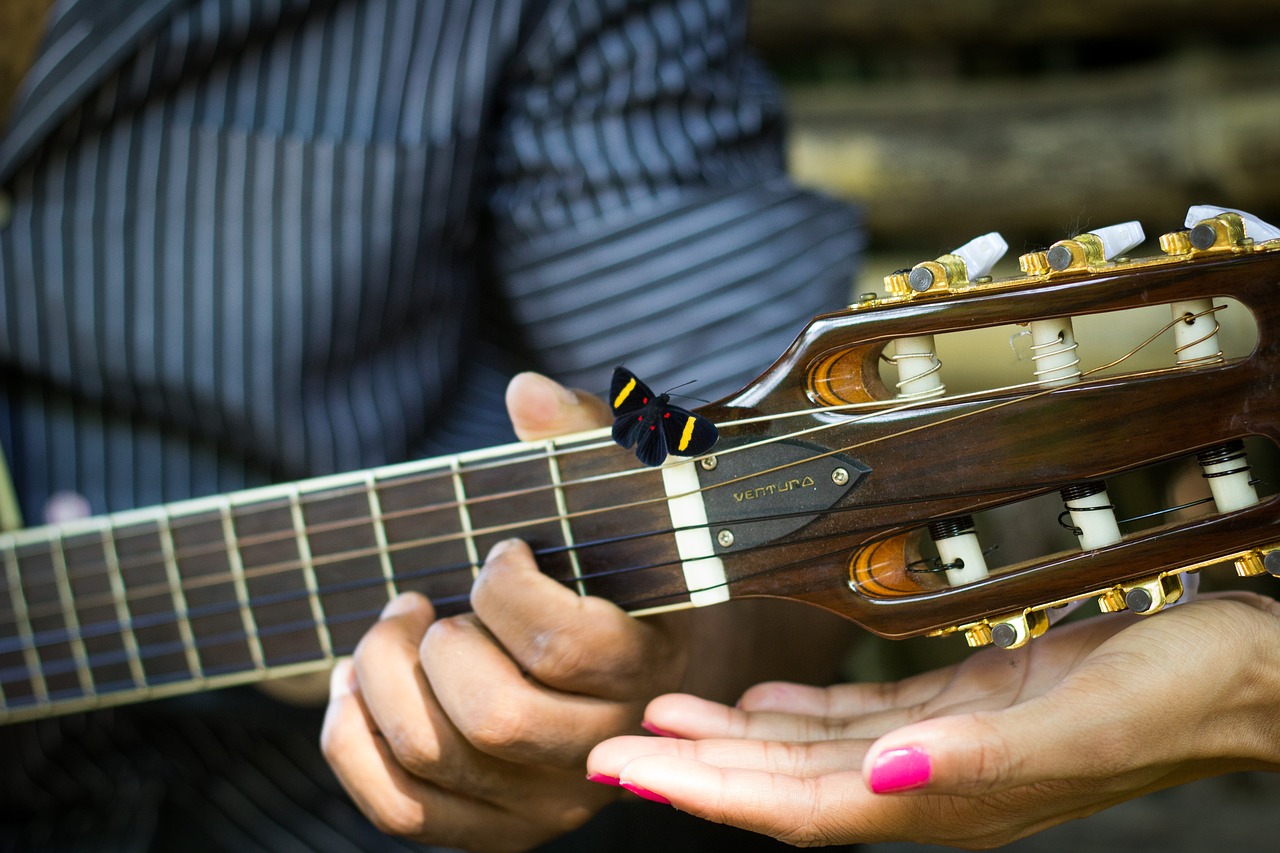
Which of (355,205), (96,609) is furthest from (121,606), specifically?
(355,205)

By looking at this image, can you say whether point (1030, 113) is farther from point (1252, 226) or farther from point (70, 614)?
point (70, 614)

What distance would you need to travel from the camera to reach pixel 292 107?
0.90 meters

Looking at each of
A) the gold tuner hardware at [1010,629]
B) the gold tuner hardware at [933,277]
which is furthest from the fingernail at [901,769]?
the gold tuner hardware at [933,277]

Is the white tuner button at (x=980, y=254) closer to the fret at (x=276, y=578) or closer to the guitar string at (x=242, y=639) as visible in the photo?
the guitar string at (x=242, y=639)

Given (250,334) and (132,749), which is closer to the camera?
(250,334)

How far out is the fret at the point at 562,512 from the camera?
0.60 m

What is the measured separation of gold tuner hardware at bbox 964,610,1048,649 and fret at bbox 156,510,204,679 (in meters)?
0.54

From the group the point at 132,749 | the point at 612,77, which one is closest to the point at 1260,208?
the point at 612,77

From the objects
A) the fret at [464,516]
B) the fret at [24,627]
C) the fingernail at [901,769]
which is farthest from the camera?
the fret at [24,627]

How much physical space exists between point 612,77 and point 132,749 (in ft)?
2.56

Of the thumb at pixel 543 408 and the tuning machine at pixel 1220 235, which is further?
the thumb at pixel 543 408

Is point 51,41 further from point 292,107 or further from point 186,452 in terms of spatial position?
point 186,452

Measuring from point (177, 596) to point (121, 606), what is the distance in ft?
0.21

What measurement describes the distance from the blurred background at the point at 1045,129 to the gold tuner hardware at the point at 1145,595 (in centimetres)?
116
